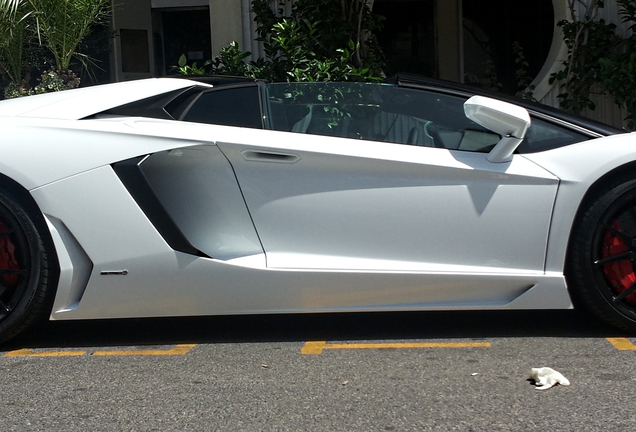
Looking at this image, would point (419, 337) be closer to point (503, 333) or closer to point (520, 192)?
point (503, 333)

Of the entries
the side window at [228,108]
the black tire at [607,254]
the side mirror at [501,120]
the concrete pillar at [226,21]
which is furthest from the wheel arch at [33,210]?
the concrete pillar at [226,21]

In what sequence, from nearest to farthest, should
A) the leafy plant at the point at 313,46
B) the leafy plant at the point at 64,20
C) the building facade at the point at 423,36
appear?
1. the leafy plant at the point at 313,46
2. the leafy plant at the point at 64,20
3. the building facade at the point at 423,36

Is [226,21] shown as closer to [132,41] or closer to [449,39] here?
[132,41]

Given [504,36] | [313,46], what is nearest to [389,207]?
[313,46]

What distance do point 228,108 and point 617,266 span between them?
173 centimetres

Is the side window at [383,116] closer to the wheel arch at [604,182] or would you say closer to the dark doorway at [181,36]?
the wheel arch at [604,182]

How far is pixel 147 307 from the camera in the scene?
3539 mm

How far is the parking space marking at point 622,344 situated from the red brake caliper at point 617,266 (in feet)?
0.67

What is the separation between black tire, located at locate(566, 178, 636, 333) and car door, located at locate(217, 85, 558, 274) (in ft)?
0.49

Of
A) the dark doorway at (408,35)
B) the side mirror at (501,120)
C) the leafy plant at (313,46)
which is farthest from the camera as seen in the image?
the dark doorway at (408,35)

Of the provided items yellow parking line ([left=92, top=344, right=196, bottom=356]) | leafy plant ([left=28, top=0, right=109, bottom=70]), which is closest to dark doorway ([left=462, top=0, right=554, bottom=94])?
leafy plant ([left=28, top=0, right=109, bottom=70])

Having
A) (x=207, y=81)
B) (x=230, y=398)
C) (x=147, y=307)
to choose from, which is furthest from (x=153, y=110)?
(x=230, y=398)

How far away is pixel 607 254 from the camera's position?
352 cm

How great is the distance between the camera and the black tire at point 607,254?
3.48 metres
